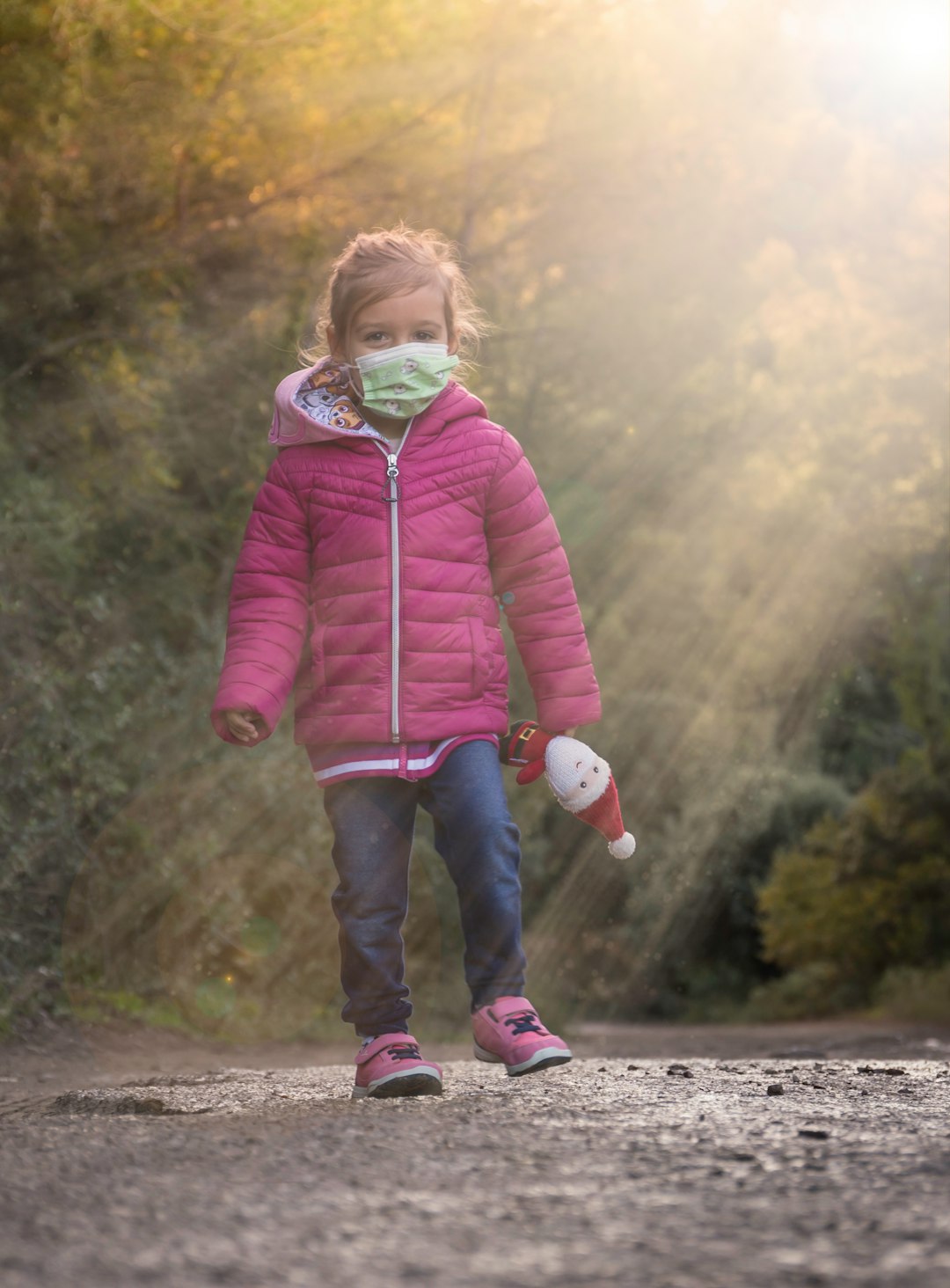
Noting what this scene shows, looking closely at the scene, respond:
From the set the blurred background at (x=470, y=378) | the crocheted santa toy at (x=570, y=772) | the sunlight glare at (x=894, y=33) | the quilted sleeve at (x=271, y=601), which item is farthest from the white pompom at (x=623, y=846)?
the sunlight glare at (x=894, y=33)

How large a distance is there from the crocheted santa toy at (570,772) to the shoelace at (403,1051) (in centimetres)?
67

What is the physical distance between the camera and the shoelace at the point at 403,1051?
3.52 m

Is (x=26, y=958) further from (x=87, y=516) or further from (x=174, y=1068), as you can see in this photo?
(x=87, y=516)

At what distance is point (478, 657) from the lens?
3.67 metres

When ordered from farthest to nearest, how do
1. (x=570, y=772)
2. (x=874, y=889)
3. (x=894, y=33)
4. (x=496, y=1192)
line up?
(x=874, y=889)
(x=894, y=33)
(x=570, y=772)
(x=496, y=1192)

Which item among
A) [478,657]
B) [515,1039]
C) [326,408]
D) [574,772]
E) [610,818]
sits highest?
[326,408]

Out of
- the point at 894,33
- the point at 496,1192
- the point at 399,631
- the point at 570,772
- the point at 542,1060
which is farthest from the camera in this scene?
the point at 894,33

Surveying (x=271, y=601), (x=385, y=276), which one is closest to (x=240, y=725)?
(x=271, y=601)

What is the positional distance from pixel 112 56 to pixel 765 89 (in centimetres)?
434

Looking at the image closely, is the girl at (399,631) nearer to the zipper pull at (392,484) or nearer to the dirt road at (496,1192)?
the zipper pull at (392,484)

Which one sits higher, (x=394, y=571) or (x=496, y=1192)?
(x=394, y=571)

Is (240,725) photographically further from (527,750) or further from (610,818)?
(610,818)

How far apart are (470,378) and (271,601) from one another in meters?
5.84

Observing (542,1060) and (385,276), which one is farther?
(385,276)
